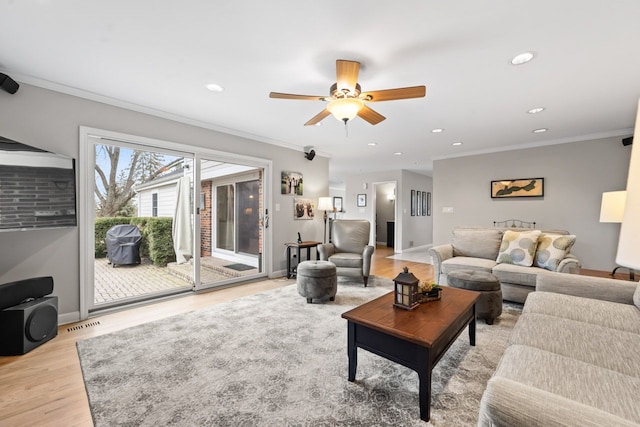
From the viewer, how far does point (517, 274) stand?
3338mm

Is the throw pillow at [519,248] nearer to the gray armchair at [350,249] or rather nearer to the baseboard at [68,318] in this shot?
the gray armchair at [350,249]

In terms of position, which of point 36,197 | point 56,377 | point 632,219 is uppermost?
point 36,197

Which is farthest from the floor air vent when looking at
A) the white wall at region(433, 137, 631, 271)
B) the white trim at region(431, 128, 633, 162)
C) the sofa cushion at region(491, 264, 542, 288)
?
the white trim at region(431, 128, 633, 162)

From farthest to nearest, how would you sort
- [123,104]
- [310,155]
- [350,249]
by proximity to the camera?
[310,155] → [350,249] → [123,104]

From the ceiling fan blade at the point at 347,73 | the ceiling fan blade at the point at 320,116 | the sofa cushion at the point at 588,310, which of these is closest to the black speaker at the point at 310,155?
the ceiling fan blade at the point at 320,116

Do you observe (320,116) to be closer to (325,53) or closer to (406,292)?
(325,53)

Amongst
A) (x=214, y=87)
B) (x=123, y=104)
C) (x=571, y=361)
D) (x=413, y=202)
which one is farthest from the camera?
(x=413, y=202)

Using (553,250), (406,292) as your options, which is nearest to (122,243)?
(406,292)

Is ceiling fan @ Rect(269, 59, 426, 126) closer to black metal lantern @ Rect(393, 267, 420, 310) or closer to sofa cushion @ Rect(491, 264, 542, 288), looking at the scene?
black metal lantern @ Rect(393, 267, 420, 310)

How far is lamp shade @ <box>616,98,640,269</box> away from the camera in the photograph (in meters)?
0.44

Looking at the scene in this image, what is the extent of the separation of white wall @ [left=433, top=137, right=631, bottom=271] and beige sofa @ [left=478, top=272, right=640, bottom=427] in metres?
3.29

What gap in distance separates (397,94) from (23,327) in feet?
11.6

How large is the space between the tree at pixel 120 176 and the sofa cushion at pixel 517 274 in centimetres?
486

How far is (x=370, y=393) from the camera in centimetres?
179
